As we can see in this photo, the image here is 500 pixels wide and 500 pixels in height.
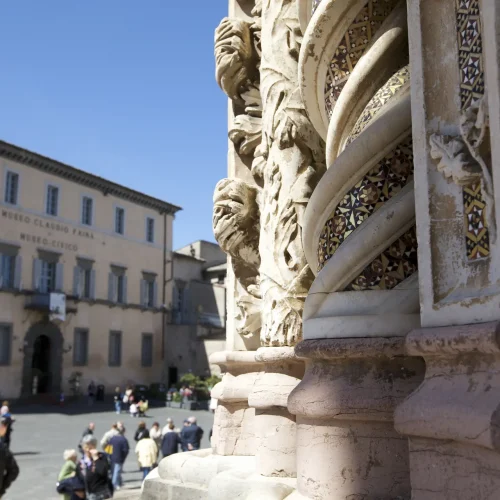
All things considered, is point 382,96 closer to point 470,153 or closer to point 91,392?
point 470,153

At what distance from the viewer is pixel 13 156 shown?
34.2 metres

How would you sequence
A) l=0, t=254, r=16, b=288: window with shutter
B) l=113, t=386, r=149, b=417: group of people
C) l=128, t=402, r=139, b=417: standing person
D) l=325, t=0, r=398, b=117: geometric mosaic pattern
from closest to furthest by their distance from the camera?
l=325, t=0, r=398, b=117: geometric mosaic pattern → l=128, t=402, r=139, b=417: standing person → l=113, t=386, r=149, b=417: group of people → l=0, t=254, r=16, b=288: window with shutter

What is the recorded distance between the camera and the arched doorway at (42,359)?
33938 millimetres

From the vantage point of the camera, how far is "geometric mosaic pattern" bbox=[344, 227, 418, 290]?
254 centimetres

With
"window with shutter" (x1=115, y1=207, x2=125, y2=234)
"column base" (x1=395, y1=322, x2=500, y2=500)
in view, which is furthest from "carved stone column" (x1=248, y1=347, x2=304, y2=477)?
"window with shutter" (x1=115, y1=207, x2=125, y2=234)

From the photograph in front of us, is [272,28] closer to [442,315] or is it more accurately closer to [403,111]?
[403,111]

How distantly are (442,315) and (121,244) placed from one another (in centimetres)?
3946

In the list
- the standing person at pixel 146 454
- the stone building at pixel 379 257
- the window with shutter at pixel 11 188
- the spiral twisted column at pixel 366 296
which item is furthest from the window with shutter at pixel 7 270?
the spiral twisted column at pixel 366 296

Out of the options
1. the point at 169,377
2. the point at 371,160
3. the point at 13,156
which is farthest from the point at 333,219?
the point at 169,377

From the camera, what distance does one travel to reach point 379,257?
8.45 feet

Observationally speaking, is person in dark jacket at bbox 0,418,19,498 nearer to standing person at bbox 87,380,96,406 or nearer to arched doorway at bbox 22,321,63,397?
arched doorway at bbox 22,321,63,397

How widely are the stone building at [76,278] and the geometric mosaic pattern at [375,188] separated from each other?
32283 mm

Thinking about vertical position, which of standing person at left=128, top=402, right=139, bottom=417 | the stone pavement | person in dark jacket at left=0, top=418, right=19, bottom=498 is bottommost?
the stone pavement

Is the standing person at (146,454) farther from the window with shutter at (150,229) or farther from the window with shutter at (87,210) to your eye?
the window with shutter at (150,229)
